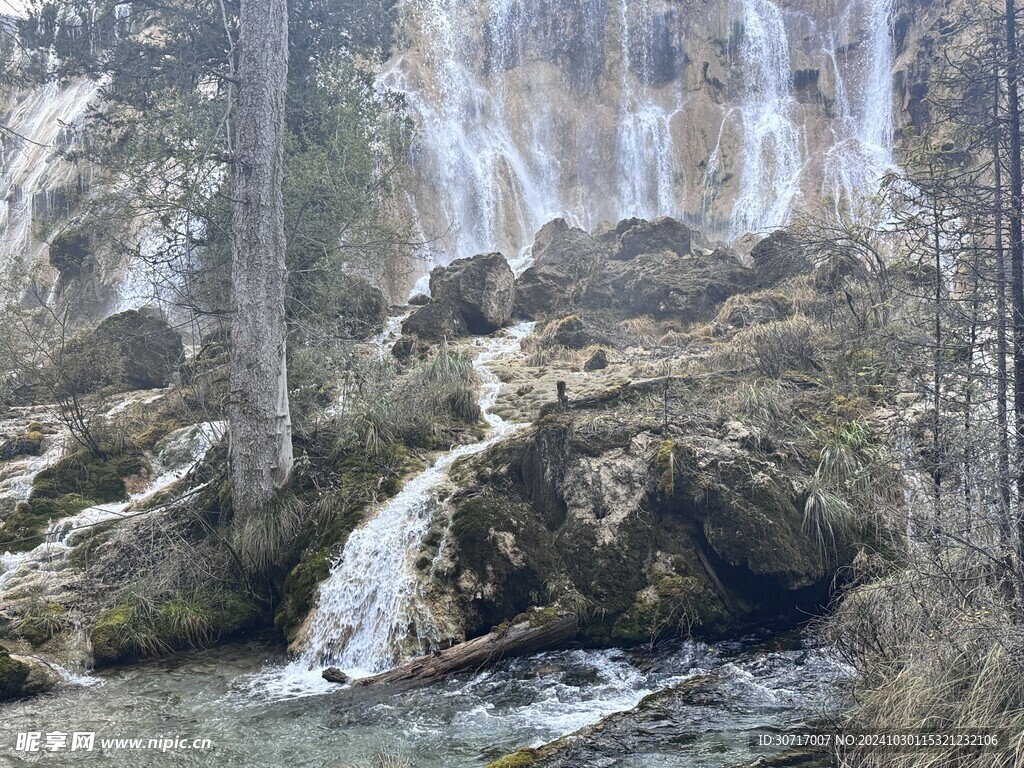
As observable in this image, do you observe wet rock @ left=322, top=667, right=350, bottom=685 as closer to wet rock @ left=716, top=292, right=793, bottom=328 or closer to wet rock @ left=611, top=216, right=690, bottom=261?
wet rock @ left=716, top=292, right=793, bottom=328

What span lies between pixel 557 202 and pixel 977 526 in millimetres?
32031

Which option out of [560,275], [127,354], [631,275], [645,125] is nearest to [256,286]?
[127,354]

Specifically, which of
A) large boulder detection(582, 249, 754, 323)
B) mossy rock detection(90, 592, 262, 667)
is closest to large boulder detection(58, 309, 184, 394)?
mossy rock detection(90, 592, 262, 667)

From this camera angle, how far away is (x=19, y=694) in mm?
6832

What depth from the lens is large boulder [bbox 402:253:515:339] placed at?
18.5 meters

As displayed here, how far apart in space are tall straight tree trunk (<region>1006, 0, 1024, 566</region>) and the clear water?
2.30 meters

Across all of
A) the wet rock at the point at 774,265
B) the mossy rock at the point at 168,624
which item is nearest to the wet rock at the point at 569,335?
the wet rock at the point at 774,265

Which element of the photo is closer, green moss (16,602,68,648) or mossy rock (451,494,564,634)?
green moss (16,602,68,648)

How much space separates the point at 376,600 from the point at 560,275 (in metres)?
15.3

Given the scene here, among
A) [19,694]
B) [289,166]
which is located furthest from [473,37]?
[19,694]

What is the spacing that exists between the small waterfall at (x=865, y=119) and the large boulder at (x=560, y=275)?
41.2 ft

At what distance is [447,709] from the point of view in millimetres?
6402

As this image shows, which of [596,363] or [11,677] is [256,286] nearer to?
[11,677]

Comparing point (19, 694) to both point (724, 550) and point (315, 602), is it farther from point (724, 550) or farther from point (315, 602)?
point (724, 550)
